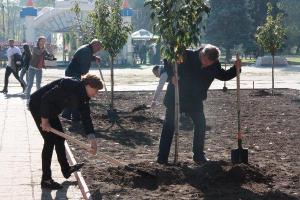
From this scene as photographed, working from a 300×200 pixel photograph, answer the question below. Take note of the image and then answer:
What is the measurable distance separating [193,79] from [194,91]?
167 mm

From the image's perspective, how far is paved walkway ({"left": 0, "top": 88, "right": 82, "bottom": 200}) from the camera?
6465 millimetres

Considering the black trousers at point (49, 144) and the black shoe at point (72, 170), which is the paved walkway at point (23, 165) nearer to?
the black shoe at point (72, 170)

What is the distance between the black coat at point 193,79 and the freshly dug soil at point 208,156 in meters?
0.82

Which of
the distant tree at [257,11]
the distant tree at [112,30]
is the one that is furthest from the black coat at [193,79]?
the distant tree at [257,11]

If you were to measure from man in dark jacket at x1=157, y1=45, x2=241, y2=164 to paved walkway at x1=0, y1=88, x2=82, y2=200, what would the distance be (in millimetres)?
1512

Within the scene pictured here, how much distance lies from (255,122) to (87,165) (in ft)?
17.7

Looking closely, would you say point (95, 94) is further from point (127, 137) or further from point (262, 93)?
point (262, 93)

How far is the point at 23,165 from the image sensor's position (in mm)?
7926

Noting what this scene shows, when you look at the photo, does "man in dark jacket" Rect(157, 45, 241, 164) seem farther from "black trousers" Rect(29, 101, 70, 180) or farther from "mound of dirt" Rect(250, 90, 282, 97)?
"mound of dirt" Rect(250, 90, 282, 97)

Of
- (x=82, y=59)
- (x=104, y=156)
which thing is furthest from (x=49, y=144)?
(x=82, y=59)

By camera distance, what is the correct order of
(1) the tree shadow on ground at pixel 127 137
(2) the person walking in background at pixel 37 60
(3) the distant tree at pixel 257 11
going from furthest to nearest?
(3) the distant tree at pixel 257 11 < (2) the person walking in background at pixel 37 60 < (1) the tree shadow on ground at pixel 127 137

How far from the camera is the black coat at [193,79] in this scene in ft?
25.5

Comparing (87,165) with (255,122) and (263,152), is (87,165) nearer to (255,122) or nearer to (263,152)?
(263,152)

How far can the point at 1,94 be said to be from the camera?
19016 millimetres
